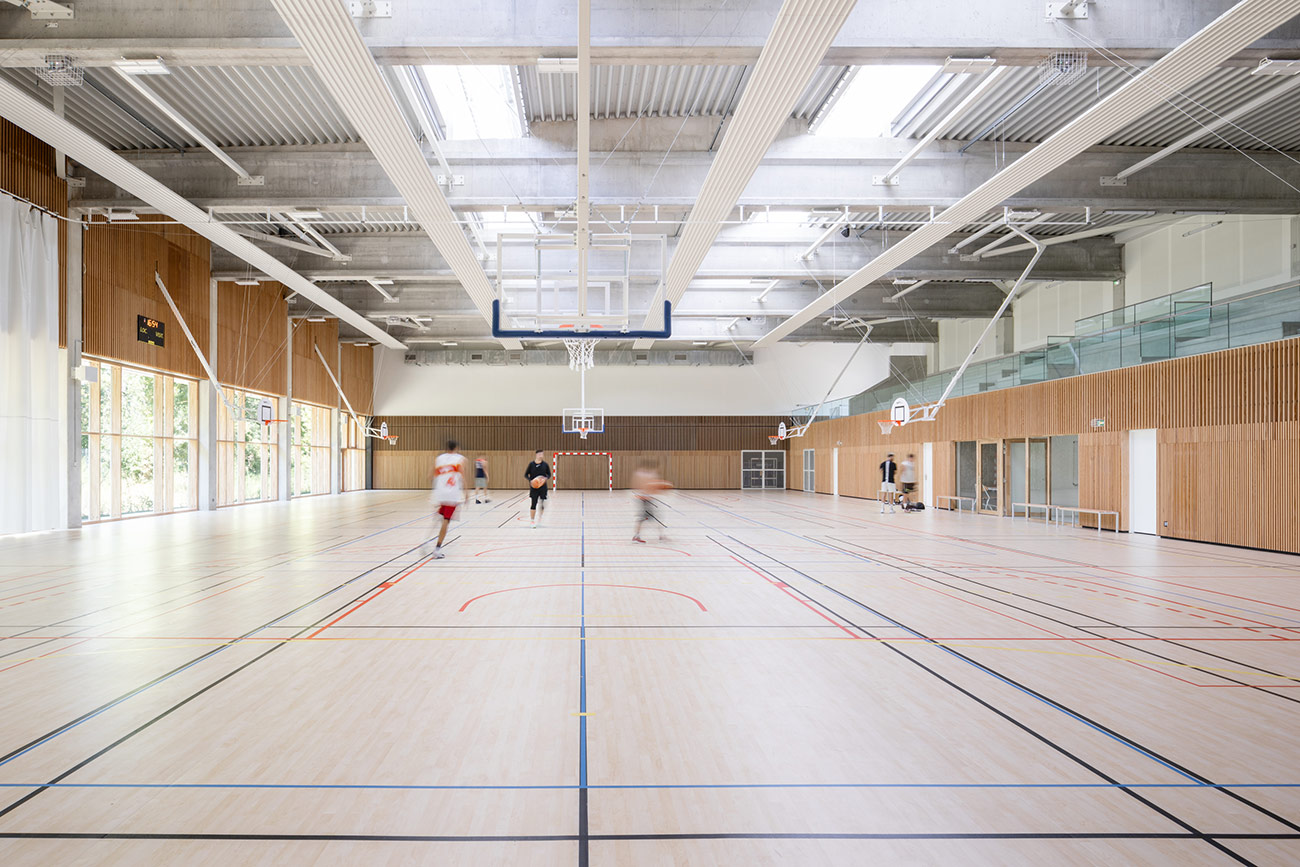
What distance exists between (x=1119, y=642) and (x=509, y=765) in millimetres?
5353

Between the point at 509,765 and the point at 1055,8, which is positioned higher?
the point at 1055,8

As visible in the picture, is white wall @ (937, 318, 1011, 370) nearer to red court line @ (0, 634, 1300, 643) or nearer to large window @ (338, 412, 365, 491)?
red court line @ (0, 634, 1300, 643)

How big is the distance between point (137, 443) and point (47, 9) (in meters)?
12.8

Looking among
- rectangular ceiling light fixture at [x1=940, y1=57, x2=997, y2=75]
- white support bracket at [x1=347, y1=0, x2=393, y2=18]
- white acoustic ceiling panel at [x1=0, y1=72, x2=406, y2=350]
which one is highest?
white support bracket at [x1=347, y1=0, x2=393, y2=18]

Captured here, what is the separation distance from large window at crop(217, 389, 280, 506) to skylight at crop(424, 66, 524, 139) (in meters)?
12.5

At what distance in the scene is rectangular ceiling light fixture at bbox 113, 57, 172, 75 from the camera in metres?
9.42

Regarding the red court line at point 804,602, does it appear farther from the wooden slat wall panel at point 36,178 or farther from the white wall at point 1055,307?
the white wall at point 1055,307

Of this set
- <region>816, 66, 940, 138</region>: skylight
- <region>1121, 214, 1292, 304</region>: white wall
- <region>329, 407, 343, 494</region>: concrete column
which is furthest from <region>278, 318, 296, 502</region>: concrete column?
<region>1121, 214, 1292, 304</region>: white wall

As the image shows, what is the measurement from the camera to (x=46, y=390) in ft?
47.9

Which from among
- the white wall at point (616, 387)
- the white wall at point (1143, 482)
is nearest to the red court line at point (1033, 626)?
the white wall at point (1143, 482)

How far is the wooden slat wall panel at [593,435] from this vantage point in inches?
1476

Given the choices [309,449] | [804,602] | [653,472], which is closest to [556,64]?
[804,602]

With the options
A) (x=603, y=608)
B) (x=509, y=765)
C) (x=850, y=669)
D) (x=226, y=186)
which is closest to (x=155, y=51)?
(x=226, y=186)

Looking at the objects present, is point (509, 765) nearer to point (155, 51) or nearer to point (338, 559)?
point (338, 559)
